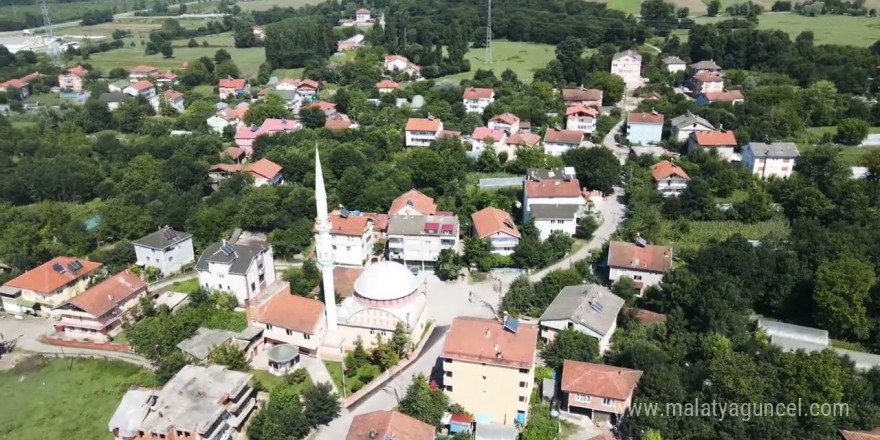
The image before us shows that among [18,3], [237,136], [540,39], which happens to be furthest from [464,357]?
[18,3]

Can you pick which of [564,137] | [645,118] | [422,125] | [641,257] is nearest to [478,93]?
[422,125]

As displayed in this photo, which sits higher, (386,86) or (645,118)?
(386,86)

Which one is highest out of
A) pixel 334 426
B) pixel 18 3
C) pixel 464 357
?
pixel 18 3

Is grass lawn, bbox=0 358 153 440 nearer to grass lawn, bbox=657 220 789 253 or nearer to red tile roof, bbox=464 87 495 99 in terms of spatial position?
grass lawn, bbox=657 220 789 253

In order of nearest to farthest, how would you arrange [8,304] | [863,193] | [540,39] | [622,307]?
[622,307], [8,304], [863,193], [540,39]

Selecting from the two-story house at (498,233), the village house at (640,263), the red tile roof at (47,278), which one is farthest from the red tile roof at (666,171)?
the red tile roof at (47,278)

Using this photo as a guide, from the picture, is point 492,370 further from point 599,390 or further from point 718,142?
point 718,142

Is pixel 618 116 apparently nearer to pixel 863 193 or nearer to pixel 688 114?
pixel 688 114

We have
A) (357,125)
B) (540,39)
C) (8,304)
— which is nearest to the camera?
(8,304)
